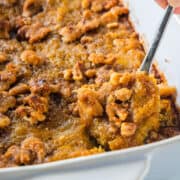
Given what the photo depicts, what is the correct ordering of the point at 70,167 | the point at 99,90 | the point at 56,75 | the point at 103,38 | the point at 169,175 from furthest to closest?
the point at 103,38, the point at 56,75, the point at 99,90, the point at 169,175, the point at 70,167

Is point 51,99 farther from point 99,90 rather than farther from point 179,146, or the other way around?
point 179,146

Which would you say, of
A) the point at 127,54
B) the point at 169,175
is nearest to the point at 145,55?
the point at 127,54

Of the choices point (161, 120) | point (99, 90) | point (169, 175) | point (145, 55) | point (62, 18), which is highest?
point (62, 18)

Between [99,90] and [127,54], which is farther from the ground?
[127,54]

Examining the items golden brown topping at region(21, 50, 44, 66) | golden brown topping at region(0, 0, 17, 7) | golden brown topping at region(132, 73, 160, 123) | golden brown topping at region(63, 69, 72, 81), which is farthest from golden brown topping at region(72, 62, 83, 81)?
golden brown topping at region(0, 0, 17, 7)

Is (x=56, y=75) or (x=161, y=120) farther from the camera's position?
(x=56, y=75)

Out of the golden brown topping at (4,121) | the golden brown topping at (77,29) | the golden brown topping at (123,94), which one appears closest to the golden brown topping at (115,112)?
the golden brown topping at (123,94)

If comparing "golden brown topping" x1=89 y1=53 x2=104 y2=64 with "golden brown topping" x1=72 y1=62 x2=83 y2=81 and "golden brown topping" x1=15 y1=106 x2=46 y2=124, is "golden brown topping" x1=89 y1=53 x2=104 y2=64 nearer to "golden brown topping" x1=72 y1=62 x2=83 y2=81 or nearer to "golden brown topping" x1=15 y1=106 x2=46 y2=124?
"golden brown topping" x1=72 y1=62 x2=83 y2=81
